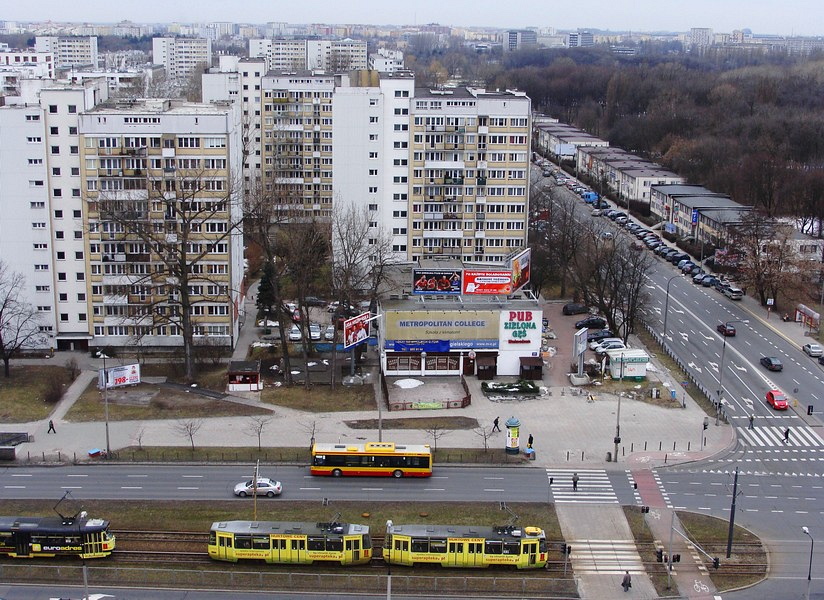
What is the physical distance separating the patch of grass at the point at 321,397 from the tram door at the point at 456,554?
2187 centimetres

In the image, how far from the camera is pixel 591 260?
8812 cm

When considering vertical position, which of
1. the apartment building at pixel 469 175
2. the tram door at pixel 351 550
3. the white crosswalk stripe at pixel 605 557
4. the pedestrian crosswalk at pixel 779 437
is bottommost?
the white crosswalk stripe at pixel 605 557

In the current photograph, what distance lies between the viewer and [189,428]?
6009cm

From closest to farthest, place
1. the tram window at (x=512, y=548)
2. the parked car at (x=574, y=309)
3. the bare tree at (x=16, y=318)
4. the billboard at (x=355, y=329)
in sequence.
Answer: the tram window at (x=512, y=548) < the billboard at (x=355, y=329) < the bare tree at (x=16, y=318) < the parked car at (x=574, y=309)

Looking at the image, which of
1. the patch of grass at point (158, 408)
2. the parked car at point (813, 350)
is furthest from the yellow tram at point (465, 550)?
the parked car at point (813, 350)

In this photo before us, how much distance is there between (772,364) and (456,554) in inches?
1612

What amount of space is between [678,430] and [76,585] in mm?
39105

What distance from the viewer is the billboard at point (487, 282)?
79.4m

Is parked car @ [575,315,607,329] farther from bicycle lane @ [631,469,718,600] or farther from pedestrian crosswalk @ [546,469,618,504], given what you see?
pedestrian crosswalk @ [546,469,618,504]

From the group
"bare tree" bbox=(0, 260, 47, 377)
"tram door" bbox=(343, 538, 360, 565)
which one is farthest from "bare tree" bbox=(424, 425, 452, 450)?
"bare tree" bbox=(0, 260, 47, 377)

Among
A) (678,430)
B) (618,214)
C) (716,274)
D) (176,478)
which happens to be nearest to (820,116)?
(618,214)

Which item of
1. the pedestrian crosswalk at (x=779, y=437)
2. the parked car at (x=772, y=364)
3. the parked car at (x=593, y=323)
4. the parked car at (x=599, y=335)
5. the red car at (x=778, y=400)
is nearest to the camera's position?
the pedestrian crosswalk at (x=779, y=437)

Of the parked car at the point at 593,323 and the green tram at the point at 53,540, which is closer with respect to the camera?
the green tram at the point at 53,540

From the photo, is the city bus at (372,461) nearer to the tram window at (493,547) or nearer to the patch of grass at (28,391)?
the tram window at (493,547)
